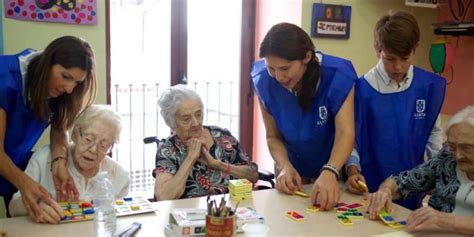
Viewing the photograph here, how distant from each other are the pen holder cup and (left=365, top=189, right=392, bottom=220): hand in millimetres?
654

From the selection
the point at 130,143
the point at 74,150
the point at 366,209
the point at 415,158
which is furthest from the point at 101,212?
the point at 130,143

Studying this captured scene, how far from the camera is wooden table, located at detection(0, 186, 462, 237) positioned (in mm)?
1552

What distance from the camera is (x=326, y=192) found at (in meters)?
1.82

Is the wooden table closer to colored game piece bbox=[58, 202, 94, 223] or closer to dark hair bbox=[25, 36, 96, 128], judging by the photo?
colored game piece bbox=[58, 202, 94, 223]

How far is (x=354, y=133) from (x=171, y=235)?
902 mm

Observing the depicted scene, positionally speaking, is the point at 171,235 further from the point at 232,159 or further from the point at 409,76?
the point at 409,76

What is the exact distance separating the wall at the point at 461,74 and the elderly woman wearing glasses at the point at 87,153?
2.80 m


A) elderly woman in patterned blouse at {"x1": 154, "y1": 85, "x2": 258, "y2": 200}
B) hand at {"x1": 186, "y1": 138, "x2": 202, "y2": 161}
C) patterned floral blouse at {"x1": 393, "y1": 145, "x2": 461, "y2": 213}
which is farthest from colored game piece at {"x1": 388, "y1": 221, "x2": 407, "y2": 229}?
hand at {"x1": 186, "y1": 138, "x2": 202, "y2": 161}

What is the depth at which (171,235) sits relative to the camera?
152 centimetres

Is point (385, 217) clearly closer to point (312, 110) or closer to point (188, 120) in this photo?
point (312, 110)

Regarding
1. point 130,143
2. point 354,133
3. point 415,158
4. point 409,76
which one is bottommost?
point 130,143

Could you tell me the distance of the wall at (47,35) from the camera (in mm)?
2627

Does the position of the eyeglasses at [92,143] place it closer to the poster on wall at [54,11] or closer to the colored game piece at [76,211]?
the colored game piece at [76,211]

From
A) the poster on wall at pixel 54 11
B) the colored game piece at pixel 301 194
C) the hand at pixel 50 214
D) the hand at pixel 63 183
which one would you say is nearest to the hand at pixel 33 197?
the hand at pixel 50 214
